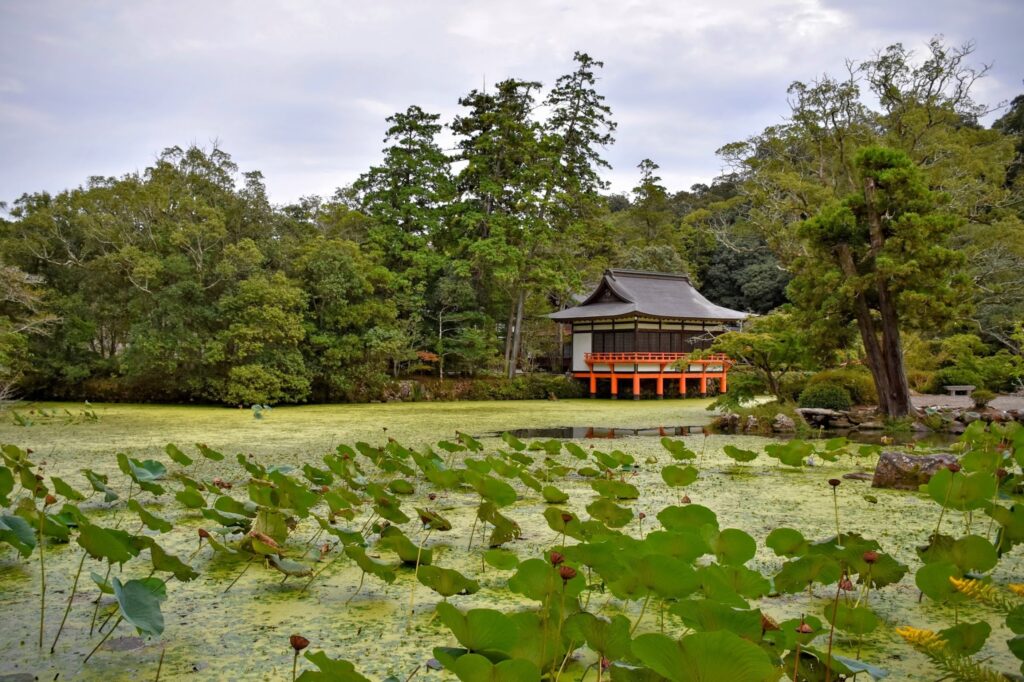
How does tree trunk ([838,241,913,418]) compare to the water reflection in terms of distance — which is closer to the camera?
the water reflection

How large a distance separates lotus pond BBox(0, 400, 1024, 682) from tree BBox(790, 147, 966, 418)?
4.37 metres

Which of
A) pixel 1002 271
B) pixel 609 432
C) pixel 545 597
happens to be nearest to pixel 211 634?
pixel 545 597

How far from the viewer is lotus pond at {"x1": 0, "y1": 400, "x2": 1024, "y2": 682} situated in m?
1.31

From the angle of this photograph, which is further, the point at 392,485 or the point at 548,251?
the point at 548,251

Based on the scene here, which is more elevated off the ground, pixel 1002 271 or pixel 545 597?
pixel 1002 271

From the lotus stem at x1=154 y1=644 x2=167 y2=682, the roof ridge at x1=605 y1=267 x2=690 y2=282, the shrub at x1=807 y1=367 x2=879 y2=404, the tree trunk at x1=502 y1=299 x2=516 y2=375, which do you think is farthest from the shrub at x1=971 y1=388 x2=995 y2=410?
the lotus stem at x1=154 y1=644 x2=167 y2=682

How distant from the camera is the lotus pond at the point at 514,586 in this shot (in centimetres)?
131

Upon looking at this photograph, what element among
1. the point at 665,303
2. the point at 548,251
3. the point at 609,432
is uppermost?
the point at 548,251

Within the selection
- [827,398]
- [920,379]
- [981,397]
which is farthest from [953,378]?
[827,398]

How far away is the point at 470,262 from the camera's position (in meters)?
16.4

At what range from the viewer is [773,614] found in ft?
6.92

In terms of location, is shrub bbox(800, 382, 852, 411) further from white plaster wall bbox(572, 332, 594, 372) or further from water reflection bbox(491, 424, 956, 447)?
white plaster wall bbox(572, 332, 594, 372)

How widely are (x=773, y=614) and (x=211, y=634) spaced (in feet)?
5.43

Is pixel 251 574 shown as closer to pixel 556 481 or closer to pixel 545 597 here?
pixel 545 597
